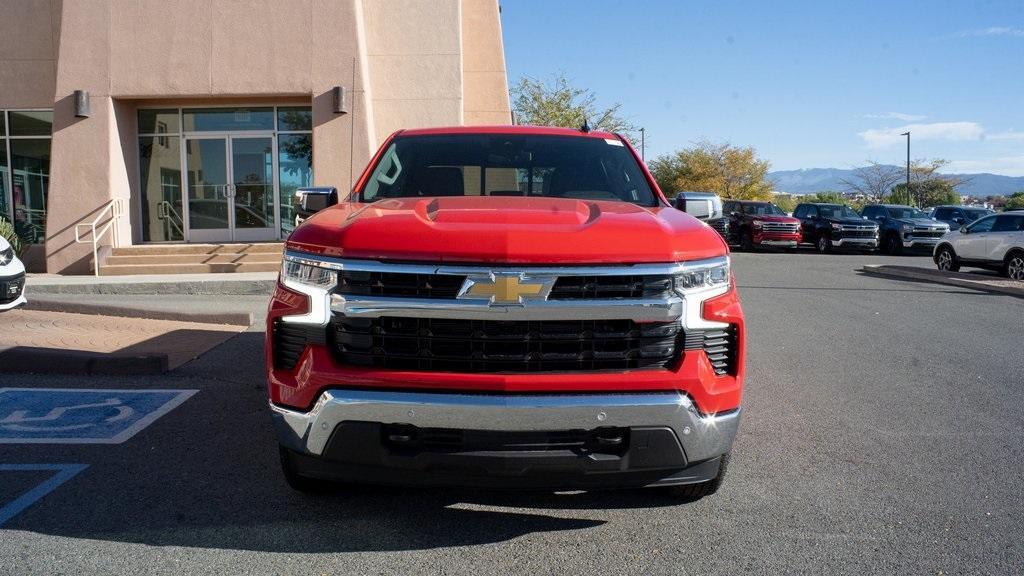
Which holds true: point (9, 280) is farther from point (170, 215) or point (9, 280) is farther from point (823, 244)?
point (823, 244)

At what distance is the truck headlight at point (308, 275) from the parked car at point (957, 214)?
2925cm

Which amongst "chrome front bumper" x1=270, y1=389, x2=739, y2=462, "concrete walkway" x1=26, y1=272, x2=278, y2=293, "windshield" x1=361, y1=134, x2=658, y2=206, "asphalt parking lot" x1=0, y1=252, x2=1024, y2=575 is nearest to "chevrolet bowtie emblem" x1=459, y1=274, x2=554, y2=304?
"chrome front bumper" x1=270, y1=389, x2=739, y2=462

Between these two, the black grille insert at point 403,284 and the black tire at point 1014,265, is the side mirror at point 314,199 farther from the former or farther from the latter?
the black tire at point 1014,265

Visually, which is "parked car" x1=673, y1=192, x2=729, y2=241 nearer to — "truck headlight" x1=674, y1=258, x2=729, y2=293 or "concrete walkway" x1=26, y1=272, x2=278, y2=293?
"truck headlight" x1=674, y1=258, x2=729, y2=293

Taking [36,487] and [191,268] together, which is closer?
[36,487]

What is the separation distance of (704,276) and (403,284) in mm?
1223

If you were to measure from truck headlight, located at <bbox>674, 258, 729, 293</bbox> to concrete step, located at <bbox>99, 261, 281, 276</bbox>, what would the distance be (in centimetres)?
1340

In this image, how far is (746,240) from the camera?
28.3 metres

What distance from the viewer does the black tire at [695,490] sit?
383 cm

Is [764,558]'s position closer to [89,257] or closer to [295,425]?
[295,425]

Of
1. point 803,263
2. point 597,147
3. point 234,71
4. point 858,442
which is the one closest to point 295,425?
point 597,147

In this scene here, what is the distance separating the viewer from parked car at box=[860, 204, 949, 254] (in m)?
26.9

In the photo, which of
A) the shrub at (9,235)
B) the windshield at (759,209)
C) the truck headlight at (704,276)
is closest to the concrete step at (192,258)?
the shrub at (9,235)

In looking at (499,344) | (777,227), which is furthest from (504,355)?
(777,227)
